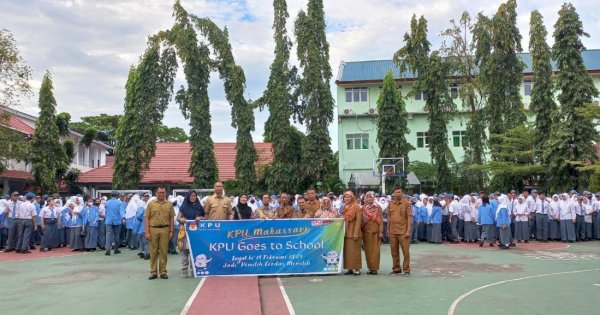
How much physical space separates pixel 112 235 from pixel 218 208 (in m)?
5.97

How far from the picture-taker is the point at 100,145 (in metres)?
43.7

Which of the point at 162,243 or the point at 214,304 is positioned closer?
the point at 214,304

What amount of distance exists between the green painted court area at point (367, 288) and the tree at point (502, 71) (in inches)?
681

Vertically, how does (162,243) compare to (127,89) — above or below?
below

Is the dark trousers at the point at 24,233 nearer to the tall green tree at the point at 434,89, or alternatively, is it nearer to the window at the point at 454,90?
the tall green tree at the point at 434,89

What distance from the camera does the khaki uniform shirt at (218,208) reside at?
1064cm

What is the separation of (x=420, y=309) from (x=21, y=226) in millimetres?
13132

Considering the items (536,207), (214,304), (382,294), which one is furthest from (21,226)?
(536,207)

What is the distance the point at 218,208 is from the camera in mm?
10648

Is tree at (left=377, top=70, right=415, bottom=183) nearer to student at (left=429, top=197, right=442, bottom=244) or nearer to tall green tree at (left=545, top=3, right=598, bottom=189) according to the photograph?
tall green tree at (left=545, top=3, right=598, bottom=189)

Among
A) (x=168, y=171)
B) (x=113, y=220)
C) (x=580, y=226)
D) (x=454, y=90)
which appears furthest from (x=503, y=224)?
(x=168, y=171)

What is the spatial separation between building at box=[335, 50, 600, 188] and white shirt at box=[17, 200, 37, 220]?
81.4 feet

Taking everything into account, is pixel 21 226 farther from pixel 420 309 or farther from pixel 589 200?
pixel 589 200

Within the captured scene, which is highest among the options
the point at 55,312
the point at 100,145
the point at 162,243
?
the point at 100,145
